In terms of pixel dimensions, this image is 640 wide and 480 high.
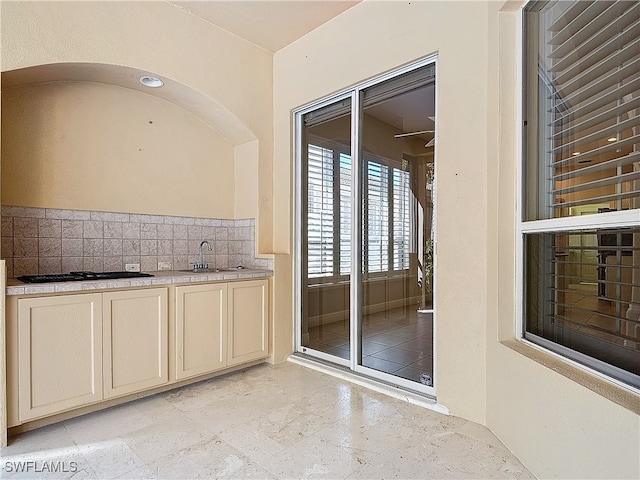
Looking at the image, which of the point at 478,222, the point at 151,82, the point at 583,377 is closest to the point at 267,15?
the point at 151,82

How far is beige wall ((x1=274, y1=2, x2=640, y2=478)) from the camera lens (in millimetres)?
1951

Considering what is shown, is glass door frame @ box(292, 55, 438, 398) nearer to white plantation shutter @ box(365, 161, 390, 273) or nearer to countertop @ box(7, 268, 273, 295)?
white plantation shutter @ box(365, 161, 390, 273)

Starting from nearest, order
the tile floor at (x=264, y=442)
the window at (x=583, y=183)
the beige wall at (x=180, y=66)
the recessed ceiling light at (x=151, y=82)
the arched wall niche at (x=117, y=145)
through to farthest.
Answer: the window at (x=583, y=183) < the tile floor at (x=264, y=442) < the beige wall at (x=180, y=66) < the arched wall niche at (x=117, y=145) < the recessed ceiling light at (x=151, y=82)

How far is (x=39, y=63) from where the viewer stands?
2457mm

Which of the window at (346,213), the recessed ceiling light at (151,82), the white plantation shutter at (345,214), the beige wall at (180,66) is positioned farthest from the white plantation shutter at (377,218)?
the recessed ceiling light at (151,82)

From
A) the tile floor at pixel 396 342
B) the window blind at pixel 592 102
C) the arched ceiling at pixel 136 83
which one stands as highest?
the arched ceiling at pixel 136 83

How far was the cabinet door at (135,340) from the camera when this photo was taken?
8.44ft

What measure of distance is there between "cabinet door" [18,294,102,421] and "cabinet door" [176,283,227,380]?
1.88ft

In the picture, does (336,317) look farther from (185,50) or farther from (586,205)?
(185,50)

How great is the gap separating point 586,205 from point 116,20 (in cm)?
323

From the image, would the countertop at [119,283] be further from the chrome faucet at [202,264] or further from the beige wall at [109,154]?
the beige wall at [109,154]

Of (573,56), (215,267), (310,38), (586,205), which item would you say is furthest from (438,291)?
(310,38)

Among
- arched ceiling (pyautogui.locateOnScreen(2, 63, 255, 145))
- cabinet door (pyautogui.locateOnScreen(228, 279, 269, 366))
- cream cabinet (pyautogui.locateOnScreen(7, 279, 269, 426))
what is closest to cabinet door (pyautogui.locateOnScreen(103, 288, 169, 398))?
cream cabinet (pyautogui.locateOnScreen(7, 279, 269, 426))

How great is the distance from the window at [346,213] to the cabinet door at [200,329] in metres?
1.00
